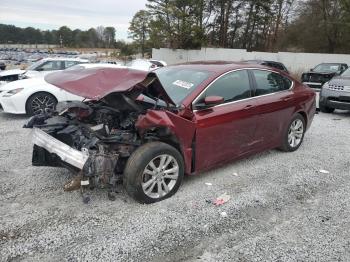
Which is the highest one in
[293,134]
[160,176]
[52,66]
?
[52,66]

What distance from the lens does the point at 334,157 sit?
242 inches

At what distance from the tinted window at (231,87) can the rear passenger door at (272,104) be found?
0.71 ft

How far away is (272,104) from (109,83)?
261cm

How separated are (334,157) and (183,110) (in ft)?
10.7

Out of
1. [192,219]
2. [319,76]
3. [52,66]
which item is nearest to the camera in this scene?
[192,219]

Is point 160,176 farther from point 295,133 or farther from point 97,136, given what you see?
point 295,133

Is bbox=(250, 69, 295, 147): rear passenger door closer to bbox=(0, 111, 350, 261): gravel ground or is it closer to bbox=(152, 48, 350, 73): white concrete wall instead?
bbox=(0, 111, 350, 261): gravel ground

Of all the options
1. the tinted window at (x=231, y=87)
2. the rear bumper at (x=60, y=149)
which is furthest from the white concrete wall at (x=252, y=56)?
the rear bumper at (x=60, y=149)

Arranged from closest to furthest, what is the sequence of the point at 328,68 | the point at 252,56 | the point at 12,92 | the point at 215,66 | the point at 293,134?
the point at 215,66
the point at 293,134
the point at 12,92
the point at 328,68
the point at 252,56

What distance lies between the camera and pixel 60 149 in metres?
4.08

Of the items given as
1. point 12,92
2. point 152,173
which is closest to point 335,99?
point 152,173

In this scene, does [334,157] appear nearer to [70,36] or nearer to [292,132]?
[292,132]

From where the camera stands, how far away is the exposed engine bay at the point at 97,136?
3.89 meters

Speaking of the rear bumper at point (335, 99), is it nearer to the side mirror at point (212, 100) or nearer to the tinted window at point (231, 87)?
the tinted window at point (231, 87)
